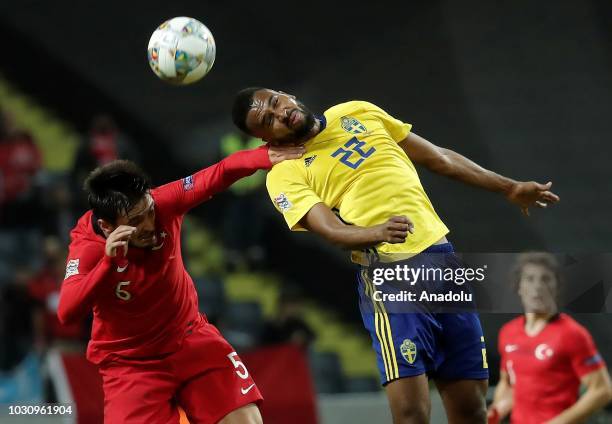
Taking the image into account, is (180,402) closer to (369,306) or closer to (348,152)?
(369,306)

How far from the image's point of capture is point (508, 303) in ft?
15.9

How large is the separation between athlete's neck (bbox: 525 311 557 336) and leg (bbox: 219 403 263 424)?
146 centimetres

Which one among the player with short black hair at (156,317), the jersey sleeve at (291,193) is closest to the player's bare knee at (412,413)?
the player with short black hair at (156,317)

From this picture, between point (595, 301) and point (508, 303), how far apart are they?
0.41 meters

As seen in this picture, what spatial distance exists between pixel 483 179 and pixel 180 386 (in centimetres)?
171

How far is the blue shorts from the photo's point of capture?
14.0 ft

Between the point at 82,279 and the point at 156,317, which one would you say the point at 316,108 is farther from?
the point at 82,279

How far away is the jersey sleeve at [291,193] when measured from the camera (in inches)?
169

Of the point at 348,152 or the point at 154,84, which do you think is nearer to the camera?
the point at 348,152

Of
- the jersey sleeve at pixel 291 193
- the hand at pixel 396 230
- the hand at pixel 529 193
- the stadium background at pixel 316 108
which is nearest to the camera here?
the hand at pixel 396 230

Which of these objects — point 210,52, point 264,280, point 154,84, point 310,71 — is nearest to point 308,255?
point 264,280

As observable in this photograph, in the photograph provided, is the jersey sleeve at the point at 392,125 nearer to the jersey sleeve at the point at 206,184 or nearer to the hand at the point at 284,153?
the hand at the point at 284,153

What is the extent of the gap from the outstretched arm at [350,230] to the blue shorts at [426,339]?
0.32 metres

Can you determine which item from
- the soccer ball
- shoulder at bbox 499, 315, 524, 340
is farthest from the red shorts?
shoulder at bbox 499, 315, 524, 340
